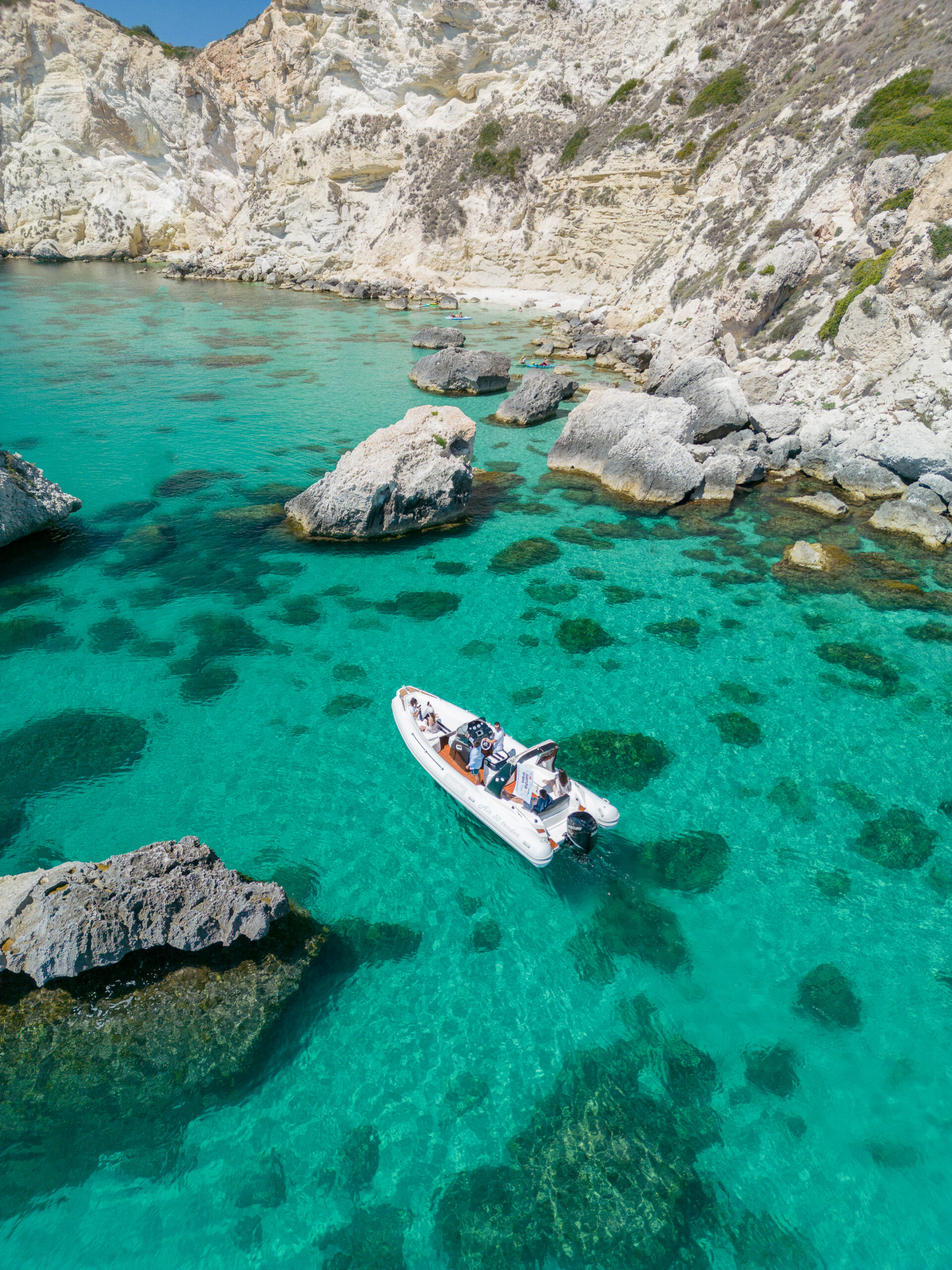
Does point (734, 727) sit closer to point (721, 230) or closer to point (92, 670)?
point (92, 670)

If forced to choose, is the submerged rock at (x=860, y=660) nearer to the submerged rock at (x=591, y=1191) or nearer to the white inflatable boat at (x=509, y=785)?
the white inflatable boat at (x=509, y=785)

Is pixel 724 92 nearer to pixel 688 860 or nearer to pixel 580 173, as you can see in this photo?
pixel 580 173

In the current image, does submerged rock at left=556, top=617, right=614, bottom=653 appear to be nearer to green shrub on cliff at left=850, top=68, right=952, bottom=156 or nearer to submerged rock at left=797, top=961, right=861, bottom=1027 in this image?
submerged rock at left=797, top=961, right=861, bottom=1027

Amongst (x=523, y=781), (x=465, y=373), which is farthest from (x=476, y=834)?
(x=465, y=373)

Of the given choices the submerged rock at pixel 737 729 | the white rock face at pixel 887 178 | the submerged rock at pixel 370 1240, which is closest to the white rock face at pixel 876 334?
the white rock face at pixel 887 178

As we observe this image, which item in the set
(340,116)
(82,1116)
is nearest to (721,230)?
(82,1116)

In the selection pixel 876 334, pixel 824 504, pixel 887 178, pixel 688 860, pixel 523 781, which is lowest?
pixel 688 860

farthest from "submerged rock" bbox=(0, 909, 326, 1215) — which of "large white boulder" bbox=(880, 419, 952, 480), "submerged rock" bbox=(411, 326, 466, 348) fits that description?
"submerged rock" bbox=(411, 326, 466, 348)
